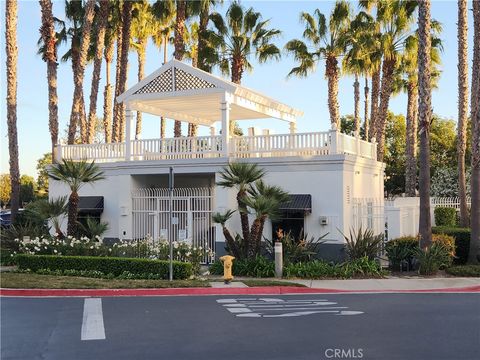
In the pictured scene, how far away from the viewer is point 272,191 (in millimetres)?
18188

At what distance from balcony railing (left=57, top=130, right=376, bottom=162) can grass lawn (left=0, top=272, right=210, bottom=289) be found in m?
5.86

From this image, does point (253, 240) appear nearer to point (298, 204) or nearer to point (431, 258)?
point (298, 204)

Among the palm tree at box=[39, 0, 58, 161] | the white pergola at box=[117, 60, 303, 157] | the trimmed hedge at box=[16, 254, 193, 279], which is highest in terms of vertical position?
the palm tree at box=[39, 0, 58, 161]

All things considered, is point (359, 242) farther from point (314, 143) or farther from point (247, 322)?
point (247, 322)

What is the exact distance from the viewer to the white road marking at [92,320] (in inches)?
384

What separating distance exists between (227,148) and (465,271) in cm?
831

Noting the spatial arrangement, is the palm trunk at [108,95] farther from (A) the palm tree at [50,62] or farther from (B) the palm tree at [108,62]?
(A) the palm tree at [50,62]

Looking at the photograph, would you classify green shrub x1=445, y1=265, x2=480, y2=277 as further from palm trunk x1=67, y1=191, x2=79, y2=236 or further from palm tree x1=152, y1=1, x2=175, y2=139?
palm tree x1=152, y1=1, x2=175, y2=139

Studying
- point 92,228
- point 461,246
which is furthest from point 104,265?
point 461,246

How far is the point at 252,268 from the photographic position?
1802cm

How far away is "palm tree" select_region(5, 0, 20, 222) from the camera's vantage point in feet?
86.5

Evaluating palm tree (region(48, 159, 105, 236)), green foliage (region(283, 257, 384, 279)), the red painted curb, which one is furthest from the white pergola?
the red painted curb

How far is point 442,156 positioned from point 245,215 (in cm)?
3533

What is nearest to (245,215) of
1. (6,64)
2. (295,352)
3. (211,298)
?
(211,298)
